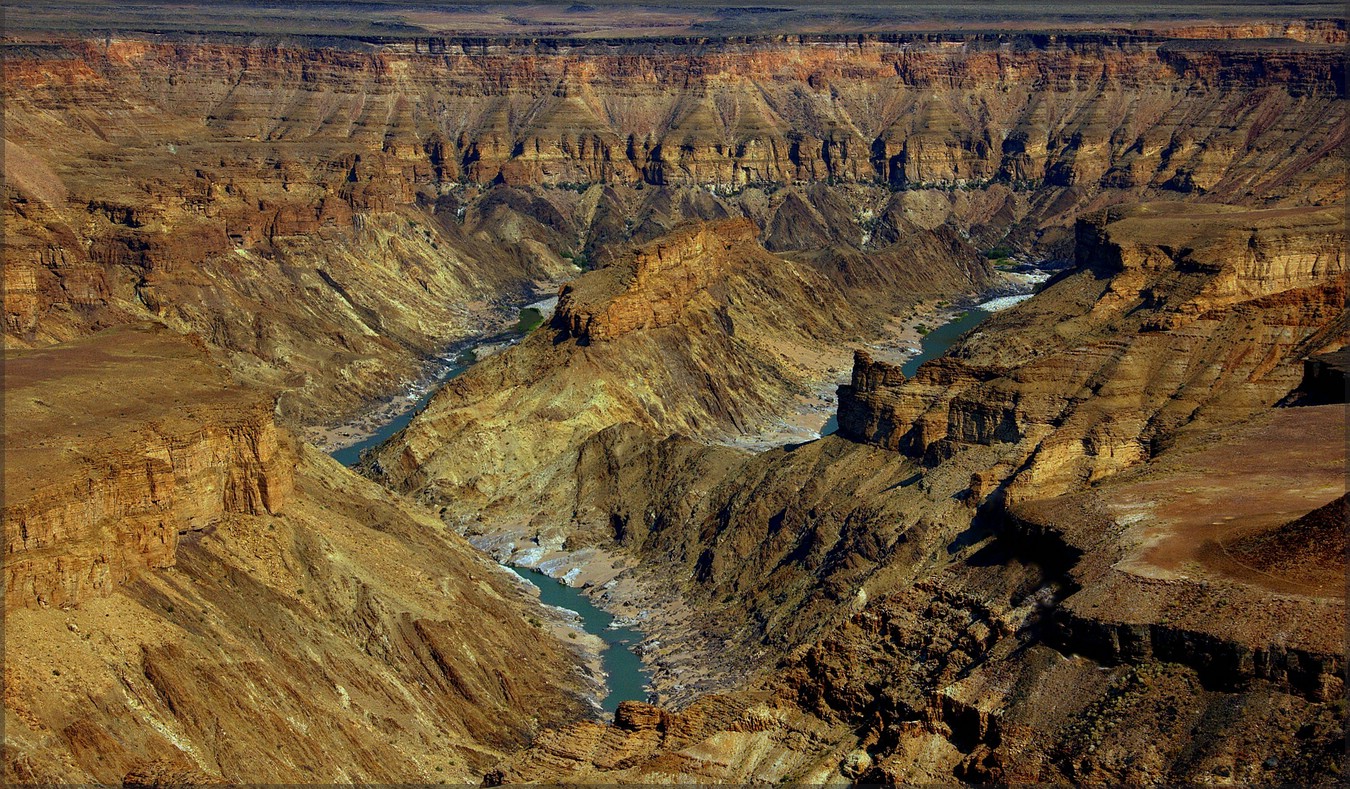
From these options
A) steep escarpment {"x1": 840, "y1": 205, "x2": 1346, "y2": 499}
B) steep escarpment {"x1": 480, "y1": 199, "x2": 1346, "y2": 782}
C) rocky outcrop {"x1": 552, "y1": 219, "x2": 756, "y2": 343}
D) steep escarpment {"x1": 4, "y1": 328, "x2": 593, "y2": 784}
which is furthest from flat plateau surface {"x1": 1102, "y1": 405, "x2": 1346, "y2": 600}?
rocky outcrop {"x1": 552, "y1": 219, "x2": 756, "y2": 343}

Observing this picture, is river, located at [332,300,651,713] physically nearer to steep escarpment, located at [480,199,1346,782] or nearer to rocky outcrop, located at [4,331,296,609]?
steep escarpment, located at [480,199,1346,782]

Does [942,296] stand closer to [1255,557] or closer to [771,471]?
[771,471]

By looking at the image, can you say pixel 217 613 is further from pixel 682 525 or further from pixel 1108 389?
pixel 1108 389

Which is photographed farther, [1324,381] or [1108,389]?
[1108,389]

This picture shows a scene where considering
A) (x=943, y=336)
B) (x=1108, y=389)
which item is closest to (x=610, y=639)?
(x=1108, y=389)

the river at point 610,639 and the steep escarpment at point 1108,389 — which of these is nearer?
the steep escarpment at point 1108,389

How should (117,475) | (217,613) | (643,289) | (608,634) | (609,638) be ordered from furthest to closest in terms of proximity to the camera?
1. (643,289)
2. (608,634)
3. (609,638)
4. (117,475)
5. (217,613)

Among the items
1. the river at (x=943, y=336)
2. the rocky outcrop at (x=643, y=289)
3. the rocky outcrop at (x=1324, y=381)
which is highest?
the rocky outcrop at (x=1324, y=381)

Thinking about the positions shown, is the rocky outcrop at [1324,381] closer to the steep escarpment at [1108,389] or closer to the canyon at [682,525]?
the canyon at [682,525]

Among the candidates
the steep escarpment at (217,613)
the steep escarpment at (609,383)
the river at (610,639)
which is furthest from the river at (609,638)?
the steep escarpment at (609,383)

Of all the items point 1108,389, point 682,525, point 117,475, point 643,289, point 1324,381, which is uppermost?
point 117,475
